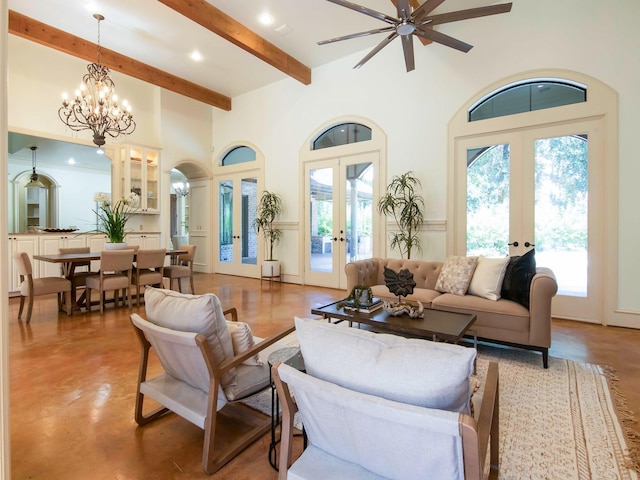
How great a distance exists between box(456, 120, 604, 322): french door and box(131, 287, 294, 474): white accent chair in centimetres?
395

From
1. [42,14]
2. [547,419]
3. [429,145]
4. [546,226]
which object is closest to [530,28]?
[429,145]

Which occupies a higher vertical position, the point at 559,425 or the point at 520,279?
the point at 520,279

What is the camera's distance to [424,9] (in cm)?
289

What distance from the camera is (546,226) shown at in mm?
4281

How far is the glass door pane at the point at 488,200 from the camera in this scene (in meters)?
4.56

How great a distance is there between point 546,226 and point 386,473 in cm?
440

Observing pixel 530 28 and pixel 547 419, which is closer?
pixel 547 419

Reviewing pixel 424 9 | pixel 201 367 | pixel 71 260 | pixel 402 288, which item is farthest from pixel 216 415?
pixel 71 260

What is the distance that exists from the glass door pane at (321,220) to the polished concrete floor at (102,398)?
212 centimetres

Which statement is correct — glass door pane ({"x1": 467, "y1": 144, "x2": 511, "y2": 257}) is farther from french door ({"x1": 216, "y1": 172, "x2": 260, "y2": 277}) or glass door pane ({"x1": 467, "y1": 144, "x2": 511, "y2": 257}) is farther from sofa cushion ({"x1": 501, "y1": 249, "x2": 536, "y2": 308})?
french door ({"x1": 216, "y1": 172, "x2": 260, "y2": 277})

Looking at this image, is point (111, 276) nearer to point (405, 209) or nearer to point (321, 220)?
point (321, 220)

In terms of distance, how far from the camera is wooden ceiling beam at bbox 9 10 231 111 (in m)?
4.92

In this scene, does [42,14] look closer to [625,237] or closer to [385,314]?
[385,314]

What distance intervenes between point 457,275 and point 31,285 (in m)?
5.07
